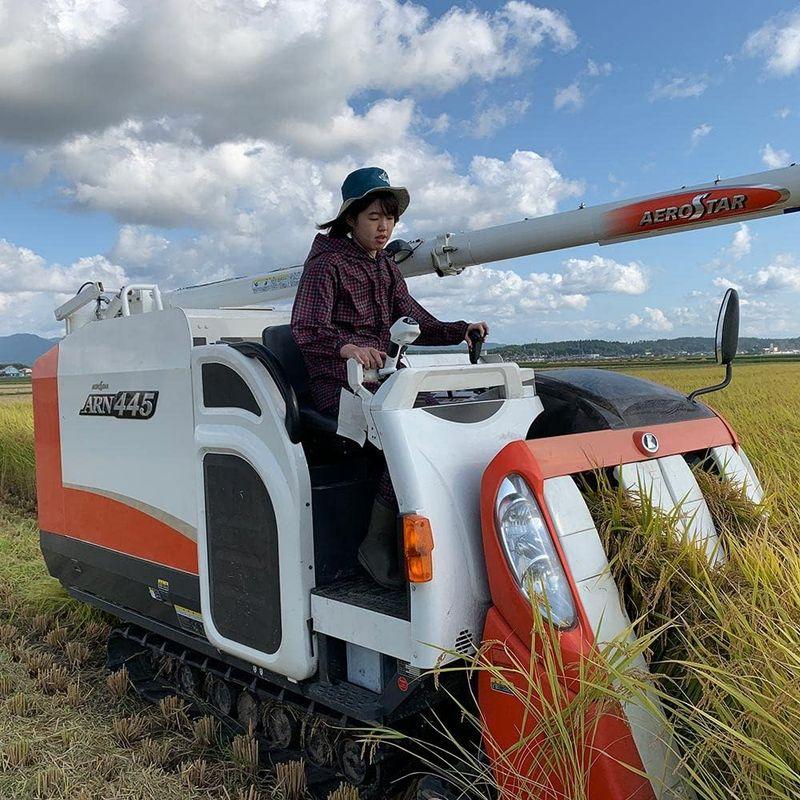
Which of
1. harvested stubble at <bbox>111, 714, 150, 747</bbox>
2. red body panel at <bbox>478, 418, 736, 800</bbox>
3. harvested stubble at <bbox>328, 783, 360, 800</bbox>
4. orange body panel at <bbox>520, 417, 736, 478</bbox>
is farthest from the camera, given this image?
harvested stubble at <bbox>111, 714, 150, 747</bbox>

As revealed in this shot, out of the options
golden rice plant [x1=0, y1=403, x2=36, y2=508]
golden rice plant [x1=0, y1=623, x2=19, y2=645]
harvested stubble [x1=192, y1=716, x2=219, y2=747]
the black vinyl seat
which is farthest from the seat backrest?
golden rice plant [x1=0, y1=403, x2=36, y2=508]

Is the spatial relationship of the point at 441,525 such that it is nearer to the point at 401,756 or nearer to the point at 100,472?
the point at 401,756

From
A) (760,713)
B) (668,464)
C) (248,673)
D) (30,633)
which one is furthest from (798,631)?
(30,633)

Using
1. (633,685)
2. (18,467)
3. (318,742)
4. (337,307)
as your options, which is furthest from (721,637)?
(18,467)

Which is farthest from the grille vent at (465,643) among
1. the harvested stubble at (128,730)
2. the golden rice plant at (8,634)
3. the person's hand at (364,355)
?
the golden rice plant at (8,634)

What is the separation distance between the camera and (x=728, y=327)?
10.4 feet

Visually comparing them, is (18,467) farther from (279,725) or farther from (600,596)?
(600,596)

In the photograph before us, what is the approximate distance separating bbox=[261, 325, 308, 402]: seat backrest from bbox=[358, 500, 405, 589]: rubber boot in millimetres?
745

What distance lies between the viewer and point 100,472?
15.0ft

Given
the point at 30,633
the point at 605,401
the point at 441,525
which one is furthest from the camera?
the point at 30,633

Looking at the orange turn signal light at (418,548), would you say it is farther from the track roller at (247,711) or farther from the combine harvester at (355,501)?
the track roller at (247,711)

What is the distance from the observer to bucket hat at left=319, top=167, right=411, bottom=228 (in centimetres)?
Answer: 334

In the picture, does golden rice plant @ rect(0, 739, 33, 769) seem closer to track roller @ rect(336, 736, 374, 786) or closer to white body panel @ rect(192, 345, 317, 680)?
white body panel @ rect(192, 345, 317, 680)

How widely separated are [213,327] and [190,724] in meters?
1.93
